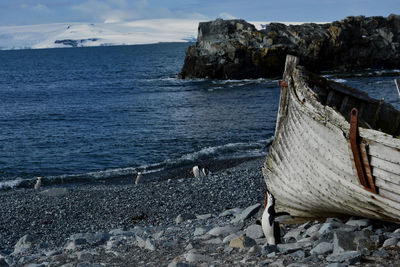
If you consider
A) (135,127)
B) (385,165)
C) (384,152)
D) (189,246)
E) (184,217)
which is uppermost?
(384,152)

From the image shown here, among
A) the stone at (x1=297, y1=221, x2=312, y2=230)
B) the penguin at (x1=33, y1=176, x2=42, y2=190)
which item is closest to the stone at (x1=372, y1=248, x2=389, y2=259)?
the stone at (x1=297, y1=221, x2=312, y2=230)

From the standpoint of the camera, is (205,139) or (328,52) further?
(328,52)

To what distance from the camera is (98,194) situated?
17688 millimetres

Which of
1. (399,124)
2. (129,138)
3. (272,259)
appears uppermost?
(399,124)

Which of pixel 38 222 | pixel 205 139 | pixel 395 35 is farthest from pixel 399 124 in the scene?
pixel 395 35

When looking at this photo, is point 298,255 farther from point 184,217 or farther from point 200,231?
point 184,217

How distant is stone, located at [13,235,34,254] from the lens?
11922 mm

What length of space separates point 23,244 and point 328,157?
8529 mm

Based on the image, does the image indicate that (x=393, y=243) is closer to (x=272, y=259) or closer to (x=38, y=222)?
(x=272, y=259)

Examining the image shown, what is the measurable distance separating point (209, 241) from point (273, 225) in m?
1.59

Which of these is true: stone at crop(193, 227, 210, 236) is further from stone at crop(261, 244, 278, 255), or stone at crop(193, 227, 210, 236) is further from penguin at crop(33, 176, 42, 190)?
penguin at crop(33, 176, 42, 190)

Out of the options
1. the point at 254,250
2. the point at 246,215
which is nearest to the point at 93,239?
the point at 246,215

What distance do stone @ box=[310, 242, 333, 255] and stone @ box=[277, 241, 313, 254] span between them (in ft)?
1.11

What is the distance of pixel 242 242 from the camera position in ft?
27.8
